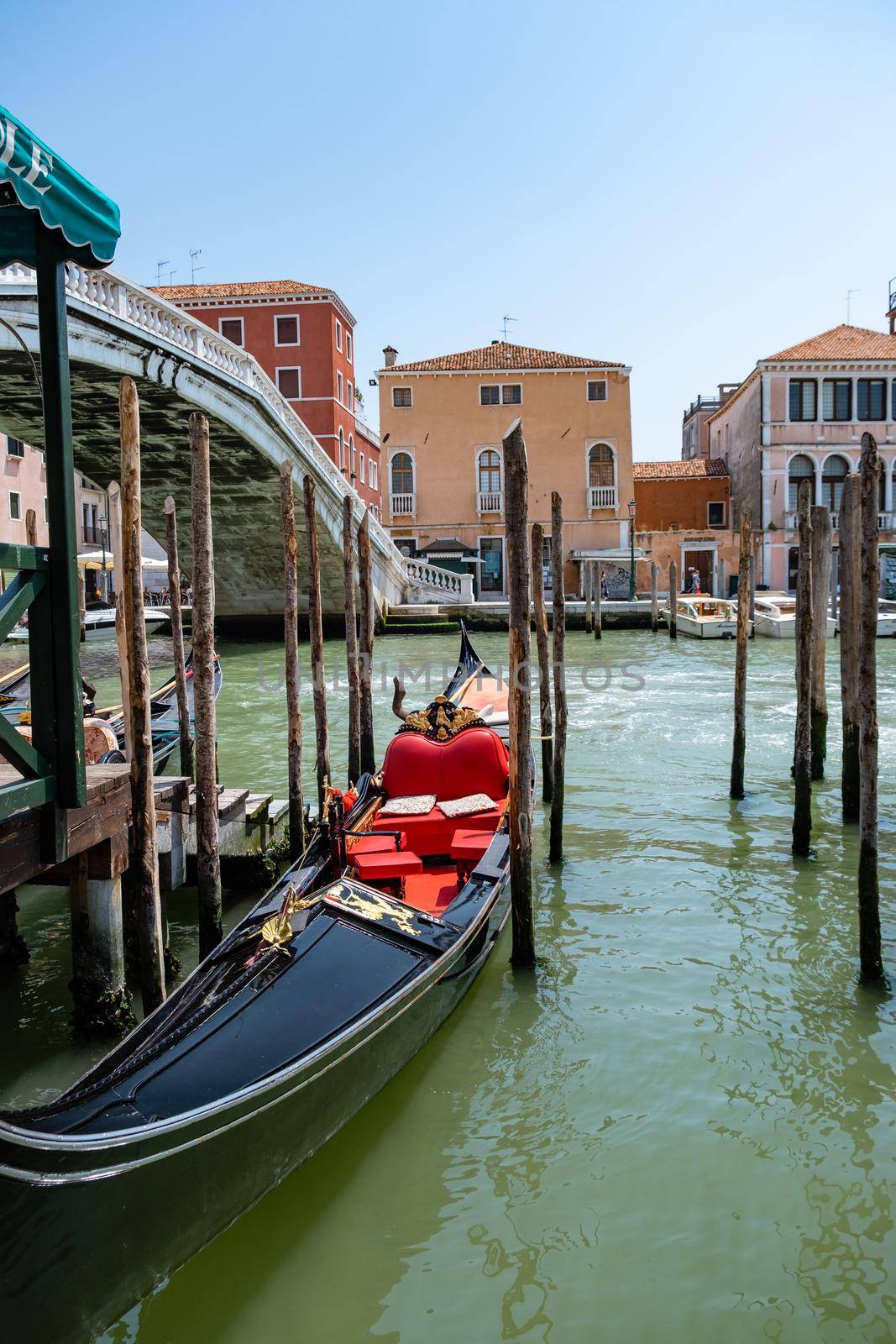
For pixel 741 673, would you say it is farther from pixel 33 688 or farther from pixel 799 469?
pixel 799 469

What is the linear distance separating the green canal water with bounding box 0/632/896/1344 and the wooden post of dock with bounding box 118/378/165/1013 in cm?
34

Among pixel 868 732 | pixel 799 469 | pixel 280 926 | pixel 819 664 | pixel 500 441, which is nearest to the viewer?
pixel 280 926

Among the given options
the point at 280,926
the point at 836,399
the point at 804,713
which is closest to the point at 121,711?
the point at 804,713

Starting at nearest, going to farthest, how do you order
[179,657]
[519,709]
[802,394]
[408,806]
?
[519,709]
[408,806]
[179,657]
[802,394]

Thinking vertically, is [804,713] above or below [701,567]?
below

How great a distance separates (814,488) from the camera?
2280 cm

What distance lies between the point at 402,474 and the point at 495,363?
322 centimetres

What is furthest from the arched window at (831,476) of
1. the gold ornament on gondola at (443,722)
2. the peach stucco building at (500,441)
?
the gold ornament on gondola at (443,722)

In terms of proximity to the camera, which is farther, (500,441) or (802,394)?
(500,441)

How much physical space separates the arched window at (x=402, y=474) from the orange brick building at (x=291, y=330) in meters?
1.51

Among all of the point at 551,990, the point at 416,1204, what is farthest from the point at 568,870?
the point at 416,1204

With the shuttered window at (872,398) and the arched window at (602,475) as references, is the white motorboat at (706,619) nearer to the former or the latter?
the arched window at (602,475)

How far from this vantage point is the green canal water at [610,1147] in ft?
7.22

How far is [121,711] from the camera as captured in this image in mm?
7145
